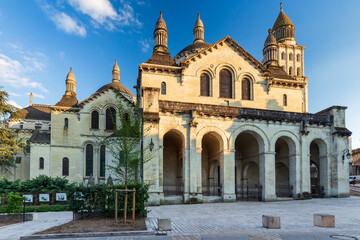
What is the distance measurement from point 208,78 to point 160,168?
10987 millimetres

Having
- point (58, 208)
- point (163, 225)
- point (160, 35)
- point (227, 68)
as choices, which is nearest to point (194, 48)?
point (160, 35)

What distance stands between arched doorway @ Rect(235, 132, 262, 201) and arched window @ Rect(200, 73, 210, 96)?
17.1ft

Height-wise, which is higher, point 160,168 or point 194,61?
point 194,61

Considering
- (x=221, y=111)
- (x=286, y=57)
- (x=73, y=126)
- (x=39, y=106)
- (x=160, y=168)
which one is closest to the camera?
(x=160, y=168)

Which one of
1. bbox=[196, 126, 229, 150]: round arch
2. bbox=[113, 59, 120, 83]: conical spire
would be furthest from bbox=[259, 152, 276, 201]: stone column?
bbox=[113, 59, 120, 83]: conical spire

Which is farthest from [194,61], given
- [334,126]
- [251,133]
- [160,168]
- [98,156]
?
[98,156]

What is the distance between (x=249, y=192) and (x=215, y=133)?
648 centimetres

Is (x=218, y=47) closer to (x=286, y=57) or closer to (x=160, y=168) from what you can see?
(x=160, y=168)

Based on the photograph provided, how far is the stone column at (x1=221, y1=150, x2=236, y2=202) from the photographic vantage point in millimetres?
23094

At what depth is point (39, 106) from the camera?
48.0 meters

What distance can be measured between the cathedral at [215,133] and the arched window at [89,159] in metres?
0.12

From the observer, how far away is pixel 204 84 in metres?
28.6

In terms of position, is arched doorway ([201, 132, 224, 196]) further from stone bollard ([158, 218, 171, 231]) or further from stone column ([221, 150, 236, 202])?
stone bollard ([158, 218, 171, 231])

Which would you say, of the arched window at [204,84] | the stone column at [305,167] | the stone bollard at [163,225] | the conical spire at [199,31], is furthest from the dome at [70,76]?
the stone bollard at [163,225]
